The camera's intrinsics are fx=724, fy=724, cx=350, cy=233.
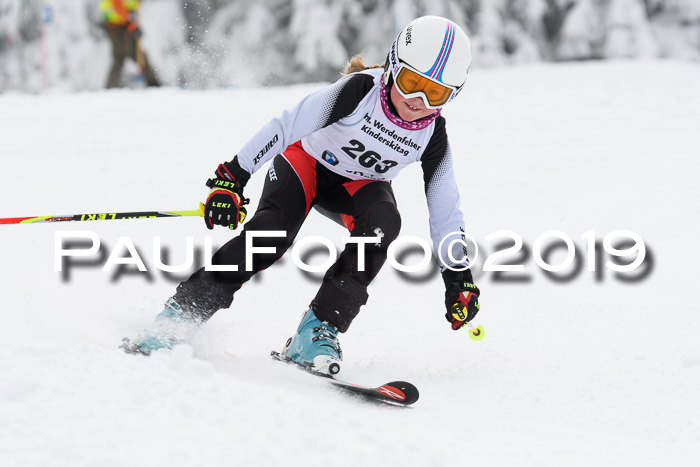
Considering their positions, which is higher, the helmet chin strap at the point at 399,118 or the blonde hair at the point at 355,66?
the blonde hair at the point at 355,66

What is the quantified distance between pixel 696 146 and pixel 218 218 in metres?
5.72

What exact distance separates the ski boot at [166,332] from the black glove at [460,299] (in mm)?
1038

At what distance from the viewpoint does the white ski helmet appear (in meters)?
2.79

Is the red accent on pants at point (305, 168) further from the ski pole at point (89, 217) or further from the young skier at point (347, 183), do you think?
the ski pole at point (89, 217)

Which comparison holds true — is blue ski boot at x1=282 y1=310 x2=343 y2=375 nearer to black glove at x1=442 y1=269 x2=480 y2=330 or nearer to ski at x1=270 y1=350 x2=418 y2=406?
ski at x1=270 y1=350 x2=418 y2=406

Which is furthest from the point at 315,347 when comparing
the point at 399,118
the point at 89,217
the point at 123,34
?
the point at 123,34

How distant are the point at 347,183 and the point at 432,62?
2.31 ft

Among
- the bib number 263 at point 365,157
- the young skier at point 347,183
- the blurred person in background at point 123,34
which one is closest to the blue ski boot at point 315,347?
the young skier at point 347,183

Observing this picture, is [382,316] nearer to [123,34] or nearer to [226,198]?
[226,198]

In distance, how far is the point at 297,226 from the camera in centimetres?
307

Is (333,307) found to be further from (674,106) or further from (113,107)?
(674,106)

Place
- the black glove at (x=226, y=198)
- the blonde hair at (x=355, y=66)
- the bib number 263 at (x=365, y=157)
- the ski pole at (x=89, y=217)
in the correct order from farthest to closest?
the blonde hair at (x=355, y=66)
the bib number 263 at (x=365, y=157)
the ski pole at (x=89, y=217)
the black glove at (x=226, y=198)

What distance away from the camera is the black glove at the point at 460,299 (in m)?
2.99

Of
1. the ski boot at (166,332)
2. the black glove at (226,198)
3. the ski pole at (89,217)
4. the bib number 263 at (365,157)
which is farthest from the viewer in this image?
the bib number 263 at (365,157)
